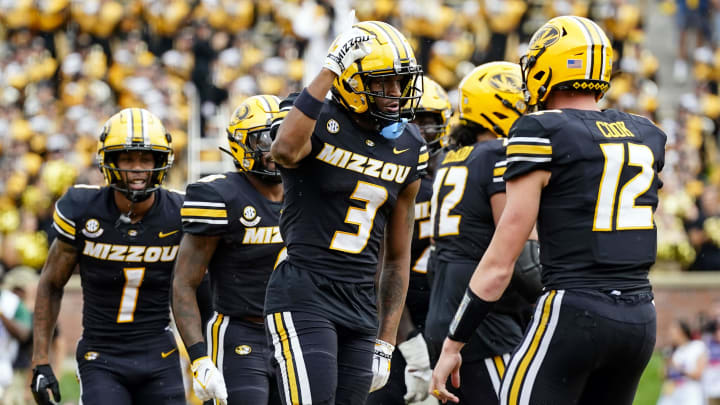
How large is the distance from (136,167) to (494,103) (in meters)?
2.00

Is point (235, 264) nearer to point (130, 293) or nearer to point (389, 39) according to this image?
point (130, 293)

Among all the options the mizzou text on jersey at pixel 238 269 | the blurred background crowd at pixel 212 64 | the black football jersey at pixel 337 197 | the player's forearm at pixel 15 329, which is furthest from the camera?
the blurred background crowd at pixel 212 64

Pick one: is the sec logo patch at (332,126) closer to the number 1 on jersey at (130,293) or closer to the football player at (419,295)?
the football player at (419,295)

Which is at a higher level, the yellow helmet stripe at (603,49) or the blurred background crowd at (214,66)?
the yellow helmet stripe at (603,49)

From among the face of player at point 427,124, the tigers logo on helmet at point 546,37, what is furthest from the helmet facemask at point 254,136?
the tigers logo on helmet at point 546,37

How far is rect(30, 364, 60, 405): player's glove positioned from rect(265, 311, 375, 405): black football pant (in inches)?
82.1

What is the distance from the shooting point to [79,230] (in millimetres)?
6117

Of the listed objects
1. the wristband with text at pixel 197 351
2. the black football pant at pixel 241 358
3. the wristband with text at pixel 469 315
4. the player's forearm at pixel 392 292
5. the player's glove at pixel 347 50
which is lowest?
the black football pant at pixel 241 358

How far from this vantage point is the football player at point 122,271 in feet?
19.8

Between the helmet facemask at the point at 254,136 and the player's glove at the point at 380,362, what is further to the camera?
the helmet facemask at the point at 254,136

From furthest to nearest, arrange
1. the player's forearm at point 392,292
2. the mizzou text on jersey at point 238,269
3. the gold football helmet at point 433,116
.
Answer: the gold football helmet at point 433,116
the mizzou text on jersey at point 238,269
the player's forearm at point 392,292

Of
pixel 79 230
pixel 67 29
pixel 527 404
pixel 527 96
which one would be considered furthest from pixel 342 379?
pixel 67 29

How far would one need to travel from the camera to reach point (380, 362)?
5.00 m

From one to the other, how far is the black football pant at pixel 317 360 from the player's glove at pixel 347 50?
1016mm
